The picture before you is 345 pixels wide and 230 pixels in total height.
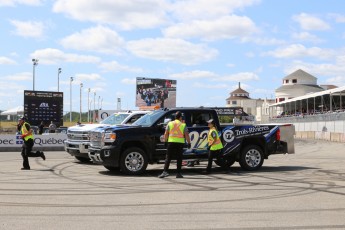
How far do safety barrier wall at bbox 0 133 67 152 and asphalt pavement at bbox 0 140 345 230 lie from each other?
43.8 ft

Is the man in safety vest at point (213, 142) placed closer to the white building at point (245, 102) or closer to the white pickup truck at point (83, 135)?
the white pickup truck at point (83, 135)

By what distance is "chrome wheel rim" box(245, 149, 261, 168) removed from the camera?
15086 millimetres

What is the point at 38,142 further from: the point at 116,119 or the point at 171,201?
the point at 171,201

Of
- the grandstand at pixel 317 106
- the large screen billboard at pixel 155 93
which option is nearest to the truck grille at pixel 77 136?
the large screen billboard at pixel 155 93

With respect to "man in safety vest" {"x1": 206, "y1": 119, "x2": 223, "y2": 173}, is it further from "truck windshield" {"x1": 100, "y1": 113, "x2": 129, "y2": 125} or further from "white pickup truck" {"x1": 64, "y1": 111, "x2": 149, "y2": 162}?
"truck windshield" {"x1": 100, "y1": 113, "x2": 129, "y2": 125}

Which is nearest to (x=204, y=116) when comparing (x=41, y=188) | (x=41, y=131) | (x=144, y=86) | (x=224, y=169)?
(x=224, y=169)

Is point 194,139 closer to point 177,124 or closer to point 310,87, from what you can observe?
point 177,124

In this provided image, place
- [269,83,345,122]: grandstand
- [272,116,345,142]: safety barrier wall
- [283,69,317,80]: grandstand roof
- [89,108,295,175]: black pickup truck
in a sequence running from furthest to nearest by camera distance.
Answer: [283,69,317,80]: grandstand roof → [269,83,345,122]: grandstand → [272,116,345,142]: safety barrier wall → [89,108,295,175]: black pickup truck

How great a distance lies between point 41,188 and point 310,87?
10065cm

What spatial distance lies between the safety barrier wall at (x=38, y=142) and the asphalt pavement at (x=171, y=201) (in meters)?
13.3

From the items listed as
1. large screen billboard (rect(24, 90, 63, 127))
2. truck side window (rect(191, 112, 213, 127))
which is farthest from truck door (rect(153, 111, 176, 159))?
large screen billboard (rect(24, 90, 63, 127))

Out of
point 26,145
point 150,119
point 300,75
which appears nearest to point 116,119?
point 26,145

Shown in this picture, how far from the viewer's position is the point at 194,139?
14359mm

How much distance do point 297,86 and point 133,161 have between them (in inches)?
3779
